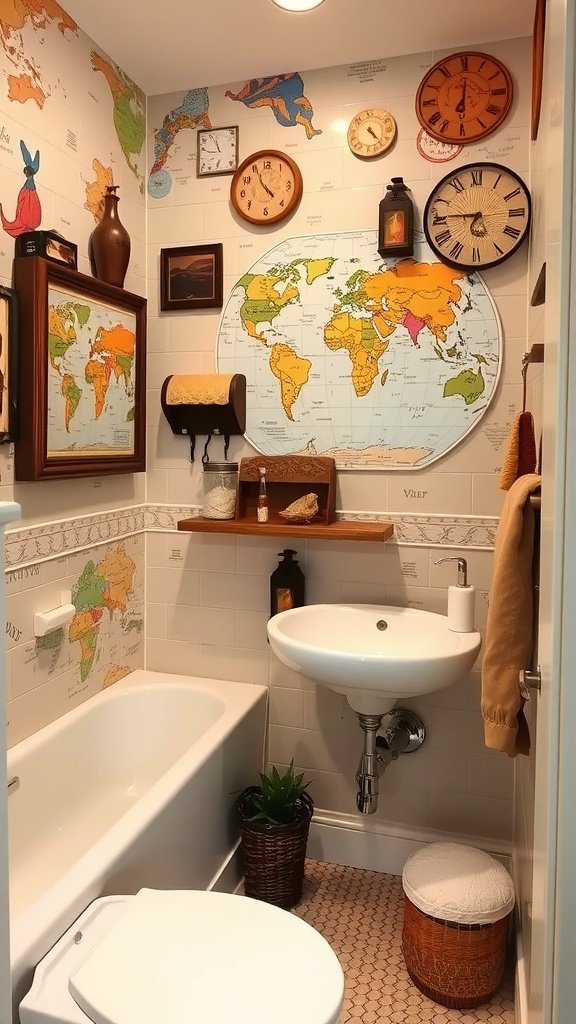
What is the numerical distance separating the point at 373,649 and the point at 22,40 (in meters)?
2.06

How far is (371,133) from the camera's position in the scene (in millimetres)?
2340

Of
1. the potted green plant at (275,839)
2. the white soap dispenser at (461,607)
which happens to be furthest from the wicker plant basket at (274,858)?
the white soap dispenser at (461,607)

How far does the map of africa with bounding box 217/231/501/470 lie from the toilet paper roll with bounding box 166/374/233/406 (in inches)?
4.2

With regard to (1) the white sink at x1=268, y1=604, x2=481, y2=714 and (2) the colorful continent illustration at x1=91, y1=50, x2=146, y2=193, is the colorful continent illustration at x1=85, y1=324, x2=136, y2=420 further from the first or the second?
(1) the white sink at x1=268, y1=604, x2=481, y2=714

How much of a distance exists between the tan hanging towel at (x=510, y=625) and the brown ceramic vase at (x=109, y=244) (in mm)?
1529

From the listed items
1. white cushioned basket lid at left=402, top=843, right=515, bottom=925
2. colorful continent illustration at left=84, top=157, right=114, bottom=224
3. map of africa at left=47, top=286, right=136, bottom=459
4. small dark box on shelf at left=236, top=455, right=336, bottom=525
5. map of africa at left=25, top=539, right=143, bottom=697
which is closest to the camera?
white cushioned basket lid at left=402, top=843, right=515, bottom=925

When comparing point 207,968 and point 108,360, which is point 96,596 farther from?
point 207,968

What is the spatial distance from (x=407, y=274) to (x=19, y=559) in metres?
1.53

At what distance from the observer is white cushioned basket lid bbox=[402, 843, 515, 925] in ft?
6.06

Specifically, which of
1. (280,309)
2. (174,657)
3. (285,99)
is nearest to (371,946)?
(174,657)

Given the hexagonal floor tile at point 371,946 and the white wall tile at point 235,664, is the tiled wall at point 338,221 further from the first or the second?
the hexagonal floor tile at point 371,946

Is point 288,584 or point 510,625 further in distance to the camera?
point 288,584

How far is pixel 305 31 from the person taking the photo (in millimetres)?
2182

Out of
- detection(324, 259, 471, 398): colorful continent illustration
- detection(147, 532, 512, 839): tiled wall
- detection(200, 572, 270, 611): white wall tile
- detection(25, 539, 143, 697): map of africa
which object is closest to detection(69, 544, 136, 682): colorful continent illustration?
detection(25, 539, 143, 697): map of africa
